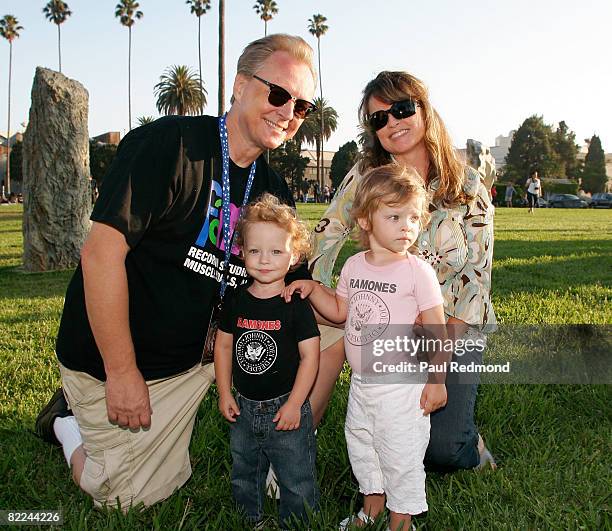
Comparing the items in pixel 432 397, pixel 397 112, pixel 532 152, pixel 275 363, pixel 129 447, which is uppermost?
pixel 532 152

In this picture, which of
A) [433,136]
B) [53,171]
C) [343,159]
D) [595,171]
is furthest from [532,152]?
[433,136]

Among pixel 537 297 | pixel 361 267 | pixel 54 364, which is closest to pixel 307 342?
pixel 361 267

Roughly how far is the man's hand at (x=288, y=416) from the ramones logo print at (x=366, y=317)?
39cm

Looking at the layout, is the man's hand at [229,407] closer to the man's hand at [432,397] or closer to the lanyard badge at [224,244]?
the lanyard badge at [224,244]

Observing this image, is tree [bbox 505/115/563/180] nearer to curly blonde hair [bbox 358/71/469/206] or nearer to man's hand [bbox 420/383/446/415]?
curly blonde hair [bbox 358/71/469/206]

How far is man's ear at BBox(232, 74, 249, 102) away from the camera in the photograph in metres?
3.05

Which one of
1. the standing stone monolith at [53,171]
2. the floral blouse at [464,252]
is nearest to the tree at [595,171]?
the standing stone monolith at [53,171]

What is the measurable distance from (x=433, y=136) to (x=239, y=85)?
1.00 m

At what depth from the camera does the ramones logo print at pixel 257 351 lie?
2.75 meters

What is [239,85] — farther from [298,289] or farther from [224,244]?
[298,289]

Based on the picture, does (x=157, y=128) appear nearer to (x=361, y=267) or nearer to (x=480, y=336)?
(x=361, y=267)

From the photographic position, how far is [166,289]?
9.80 feet

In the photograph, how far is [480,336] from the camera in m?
3.36

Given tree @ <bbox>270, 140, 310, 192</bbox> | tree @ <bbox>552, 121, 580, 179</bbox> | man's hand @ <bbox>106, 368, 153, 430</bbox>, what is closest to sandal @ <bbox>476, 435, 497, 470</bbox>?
man's hand @ <bbox>106, 368, 153, 430</bbox>
